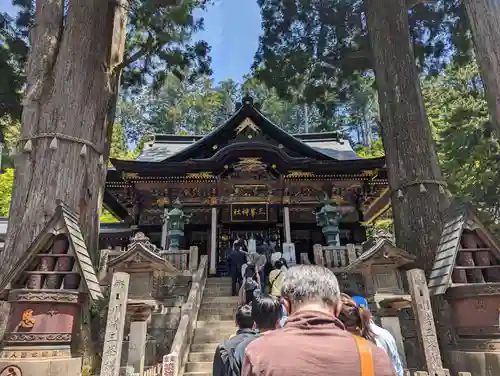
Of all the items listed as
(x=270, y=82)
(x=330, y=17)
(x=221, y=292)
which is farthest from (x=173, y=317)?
(x=330, y=17)

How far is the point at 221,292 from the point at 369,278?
13.5ft

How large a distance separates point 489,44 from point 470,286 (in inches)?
157

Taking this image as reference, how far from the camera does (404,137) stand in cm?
737

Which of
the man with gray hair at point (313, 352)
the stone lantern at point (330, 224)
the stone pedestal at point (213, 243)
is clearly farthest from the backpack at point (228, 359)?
the stone pedestal at point (213, 243)

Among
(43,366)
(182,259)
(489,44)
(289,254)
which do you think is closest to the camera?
(43,366)

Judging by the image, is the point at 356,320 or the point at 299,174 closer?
the point at 356,320

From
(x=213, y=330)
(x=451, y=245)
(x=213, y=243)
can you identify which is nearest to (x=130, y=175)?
(x=213, y=243)

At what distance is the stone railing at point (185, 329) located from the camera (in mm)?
5092

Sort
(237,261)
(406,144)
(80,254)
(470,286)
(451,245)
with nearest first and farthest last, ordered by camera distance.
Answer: (80,254), (470,286), (451,245), (406,144), (237,261)

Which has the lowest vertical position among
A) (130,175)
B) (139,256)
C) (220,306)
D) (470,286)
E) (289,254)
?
(220,306)

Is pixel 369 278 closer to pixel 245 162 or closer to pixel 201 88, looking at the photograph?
pixel 245 162

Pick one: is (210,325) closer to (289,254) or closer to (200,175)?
(289,254)

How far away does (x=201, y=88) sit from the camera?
42188 mm

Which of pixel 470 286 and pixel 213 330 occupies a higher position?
pixel 470 286
